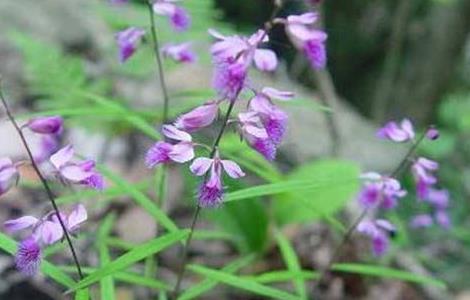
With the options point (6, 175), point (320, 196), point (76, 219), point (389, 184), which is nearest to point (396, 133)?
point (389, 184)

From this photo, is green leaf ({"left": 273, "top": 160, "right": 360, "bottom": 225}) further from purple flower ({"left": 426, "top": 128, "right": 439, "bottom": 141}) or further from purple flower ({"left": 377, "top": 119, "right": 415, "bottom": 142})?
purple flower ({"left": 426, "top": 128, "right": 439, "bottom": 141})

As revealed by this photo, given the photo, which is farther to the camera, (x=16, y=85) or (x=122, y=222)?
(x=16, y=85)

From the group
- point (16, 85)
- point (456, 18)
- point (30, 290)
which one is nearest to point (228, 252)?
point (30, 290)

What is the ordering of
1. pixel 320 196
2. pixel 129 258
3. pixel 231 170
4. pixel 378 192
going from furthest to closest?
1. pixel 320 196
2. pixel 378 192
3. pixel 129 258
4. pixel 231 170

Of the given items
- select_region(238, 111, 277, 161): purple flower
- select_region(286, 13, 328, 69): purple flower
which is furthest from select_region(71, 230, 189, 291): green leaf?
select_region(286, 13, 328, 69): purple flower

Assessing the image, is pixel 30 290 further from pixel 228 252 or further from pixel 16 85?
pixel 16 85

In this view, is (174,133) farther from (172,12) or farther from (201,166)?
(172,12)
